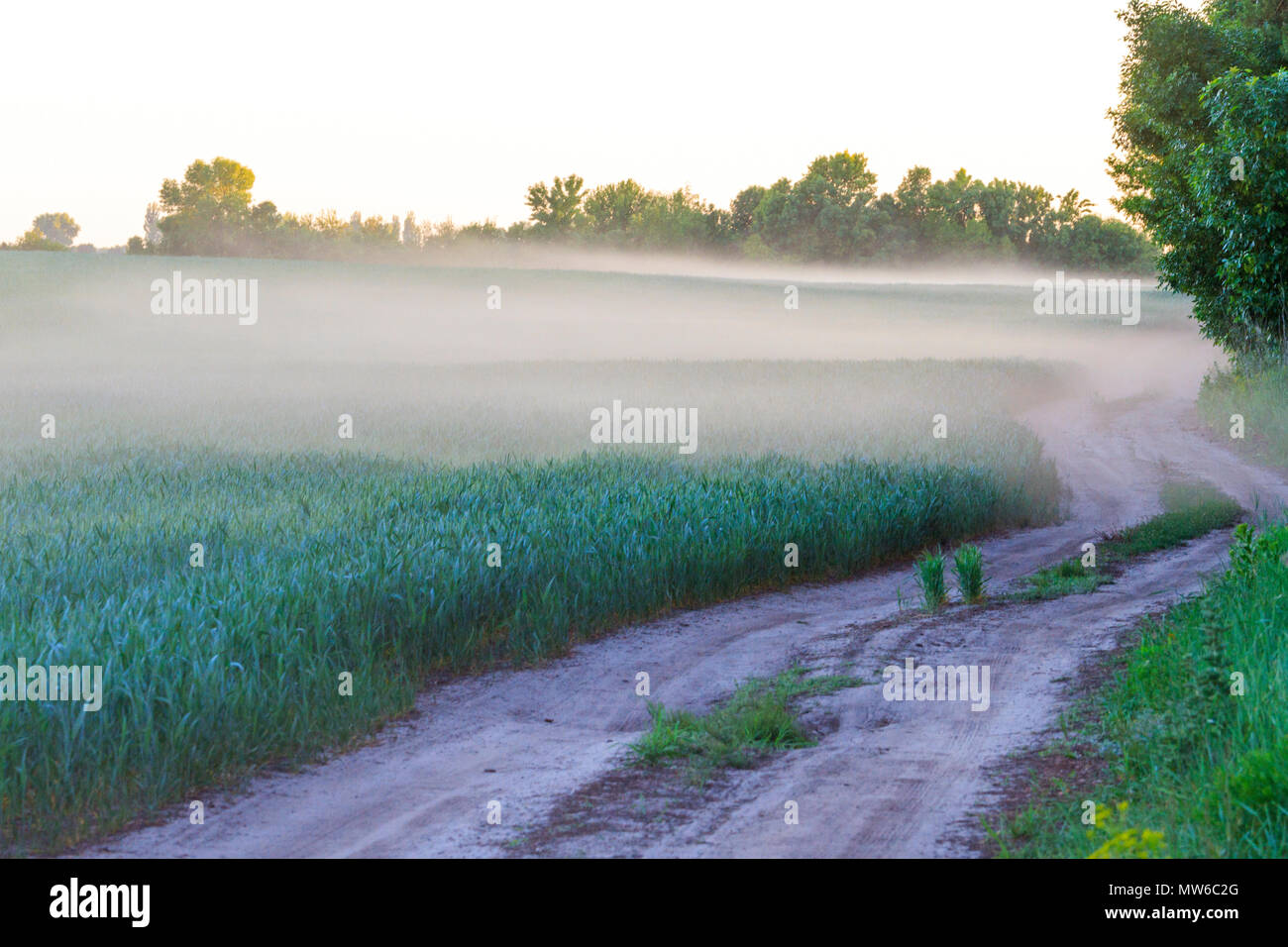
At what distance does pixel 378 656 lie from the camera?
328 inches

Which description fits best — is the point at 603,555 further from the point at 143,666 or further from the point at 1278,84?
the point at 1278,84

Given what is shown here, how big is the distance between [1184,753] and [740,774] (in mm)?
2400

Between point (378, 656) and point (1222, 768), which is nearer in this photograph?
point (1222, 768)

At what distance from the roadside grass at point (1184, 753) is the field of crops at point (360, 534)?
4.45 metres

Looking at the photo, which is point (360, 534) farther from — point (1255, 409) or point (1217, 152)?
point (1255, 409)

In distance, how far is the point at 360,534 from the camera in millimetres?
10641

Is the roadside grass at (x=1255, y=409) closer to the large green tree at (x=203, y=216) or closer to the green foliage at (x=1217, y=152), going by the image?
the green foliage at (x=1217, y=152)

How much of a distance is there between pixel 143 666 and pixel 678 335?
160 ft

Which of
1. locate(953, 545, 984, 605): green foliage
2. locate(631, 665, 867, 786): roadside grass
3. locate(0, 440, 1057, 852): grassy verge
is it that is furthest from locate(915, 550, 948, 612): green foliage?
locate(631, 665, 867, 786): roadside grass

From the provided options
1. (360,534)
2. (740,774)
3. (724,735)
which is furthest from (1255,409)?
(740,774)

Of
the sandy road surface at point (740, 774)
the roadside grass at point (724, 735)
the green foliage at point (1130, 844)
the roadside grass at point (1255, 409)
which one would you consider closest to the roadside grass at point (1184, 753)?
the green foliage at point (1130, 844)

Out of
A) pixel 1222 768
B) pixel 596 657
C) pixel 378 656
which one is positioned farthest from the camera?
pixel 596 657

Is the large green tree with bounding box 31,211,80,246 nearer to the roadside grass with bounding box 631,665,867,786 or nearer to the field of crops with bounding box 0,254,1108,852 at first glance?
the field of crops with bounding box 0,254,1108,852

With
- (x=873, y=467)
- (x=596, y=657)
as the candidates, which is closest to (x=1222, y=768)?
(x=596, y=657)
